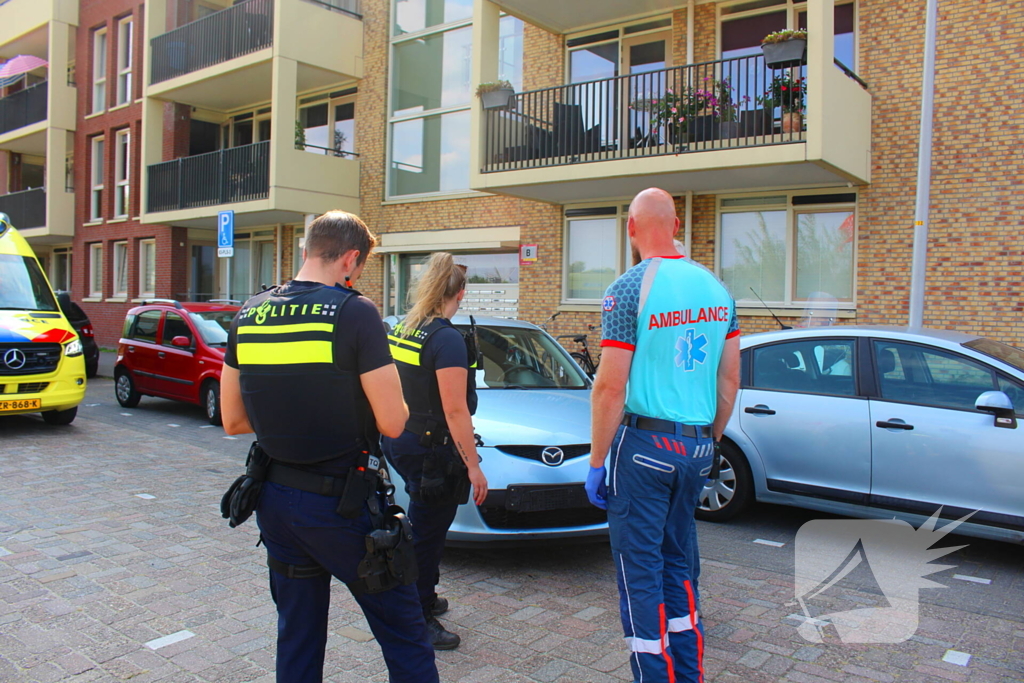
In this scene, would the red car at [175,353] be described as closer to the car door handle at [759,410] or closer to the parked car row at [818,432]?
the parked car row at [818,432]

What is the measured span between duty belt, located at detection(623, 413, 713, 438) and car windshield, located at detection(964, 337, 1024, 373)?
3.57m

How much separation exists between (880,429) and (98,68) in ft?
87.9

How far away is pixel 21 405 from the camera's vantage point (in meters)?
9.27

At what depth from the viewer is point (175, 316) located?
11.8 m

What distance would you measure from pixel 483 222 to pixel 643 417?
13.2 metres

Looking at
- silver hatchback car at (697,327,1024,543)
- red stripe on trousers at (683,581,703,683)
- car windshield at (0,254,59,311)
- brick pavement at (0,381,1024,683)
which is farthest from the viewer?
car windshield at (0,254,59,311)

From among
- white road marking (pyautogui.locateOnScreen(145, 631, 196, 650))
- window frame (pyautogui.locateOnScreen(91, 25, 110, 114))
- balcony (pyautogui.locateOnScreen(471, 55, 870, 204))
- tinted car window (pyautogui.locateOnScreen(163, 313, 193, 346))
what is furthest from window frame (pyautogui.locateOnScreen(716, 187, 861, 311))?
window frame (pyautogui.locateOnScreen(91, 25, 110, 114))

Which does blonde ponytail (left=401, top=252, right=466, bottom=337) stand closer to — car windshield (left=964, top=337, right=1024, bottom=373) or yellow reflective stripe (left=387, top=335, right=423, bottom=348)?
yellow reflective stripe (left=387, top=335, right=423, bottom=348)

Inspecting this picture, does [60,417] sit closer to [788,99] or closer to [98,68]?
[788,99]

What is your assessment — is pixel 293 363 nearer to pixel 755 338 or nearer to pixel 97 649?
pixel 97 649

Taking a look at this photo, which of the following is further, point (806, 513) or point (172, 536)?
point (806, 513)

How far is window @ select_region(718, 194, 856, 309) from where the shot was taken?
11.8m

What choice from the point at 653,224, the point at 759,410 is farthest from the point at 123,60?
the point at 653,224

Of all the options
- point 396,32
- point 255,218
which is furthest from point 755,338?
point 255,218
